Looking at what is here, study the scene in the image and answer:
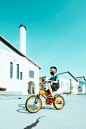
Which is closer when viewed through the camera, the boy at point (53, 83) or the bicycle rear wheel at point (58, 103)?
the boy at point (53, 83)

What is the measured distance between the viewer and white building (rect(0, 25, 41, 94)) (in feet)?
67.6

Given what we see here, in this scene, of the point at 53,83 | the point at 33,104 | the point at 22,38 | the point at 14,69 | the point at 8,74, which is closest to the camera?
the point at 33,104

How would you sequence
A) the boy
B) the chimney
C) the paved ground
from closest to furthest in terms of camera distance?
the paved ground → the boy → the chimney

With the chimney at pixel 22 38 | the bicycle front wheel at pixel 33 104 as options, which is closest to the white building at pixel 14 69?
the chimney at pixel 22 38

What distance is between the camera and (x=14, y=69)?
73.9 ft

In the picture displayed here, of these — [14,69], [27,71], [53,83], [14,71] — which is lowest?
[53,83]

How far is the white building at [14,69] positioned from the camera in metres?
20.6

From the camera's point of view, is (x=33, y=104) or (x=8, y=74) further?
(x=8, y=74)

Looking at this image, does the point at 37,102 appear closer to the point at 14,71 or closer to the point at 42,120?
the point at 42,120

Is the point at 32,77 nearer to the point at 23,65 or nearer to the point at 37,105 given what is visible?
the point at 23,65

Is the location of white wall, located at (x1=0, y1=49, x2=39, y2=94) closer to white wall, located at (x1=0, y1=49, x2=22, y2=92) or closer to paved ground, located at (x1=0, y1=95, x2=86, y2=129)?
white wall, located at (x1=0, y1=49, x2=22, y2=92)

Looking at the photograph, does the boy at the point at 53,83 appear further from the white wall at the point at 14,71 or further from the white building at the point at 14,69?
the white wall at the point at 14,71

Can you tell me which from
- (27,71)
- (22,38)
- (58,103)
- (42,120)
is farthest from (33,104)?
(22,38)

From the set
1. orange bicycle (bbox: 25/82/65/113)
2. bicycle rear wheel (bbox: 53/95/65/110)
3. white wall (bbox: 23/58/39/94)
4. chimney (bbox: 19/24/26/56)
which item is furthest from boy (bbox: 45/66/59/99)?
chimney (bbox: 19/24/26/56)
